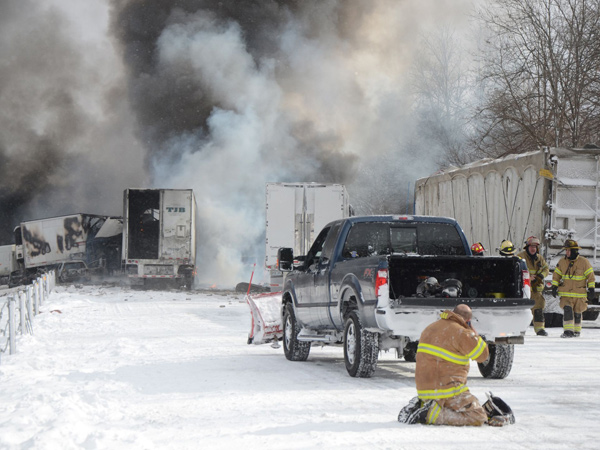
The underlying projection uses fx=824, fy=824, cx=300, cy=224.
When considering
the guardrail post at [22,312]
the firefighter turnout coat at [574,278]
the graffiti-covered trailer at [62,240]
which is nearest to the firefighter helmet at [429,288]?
the firefighter turnout coat at [574,278]

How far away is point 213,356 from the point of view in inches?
436

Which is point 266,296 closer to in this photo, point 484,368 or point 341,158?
point 484,368

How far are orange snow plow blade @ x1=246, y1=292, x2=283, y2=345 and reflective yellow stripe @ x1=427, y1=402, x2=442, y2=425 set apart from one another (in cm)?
557

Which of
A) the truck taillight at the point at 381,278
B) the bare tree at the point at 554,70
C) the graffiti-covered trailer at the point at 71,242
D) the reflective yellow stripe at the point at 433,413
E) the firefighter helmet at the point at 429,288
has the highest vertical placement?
the bare tree at the point at 554,70

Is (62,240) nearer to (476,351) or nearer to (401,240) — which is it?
(401,240)

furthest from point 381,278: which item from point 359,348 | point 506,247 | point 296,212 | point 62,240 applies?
point 62,240

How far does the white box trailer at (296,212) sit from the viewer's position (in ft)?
78.6

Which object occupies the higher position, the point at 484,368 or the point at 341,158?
the point at 341,158

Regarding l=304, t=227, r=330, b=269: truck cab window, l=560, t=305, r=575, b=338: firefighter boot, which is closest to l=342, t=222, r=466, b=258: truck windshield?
l=304, t=227, r=330, b=269: truck cab window

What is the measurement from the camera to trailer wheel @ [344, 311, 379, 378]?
27.9 ft

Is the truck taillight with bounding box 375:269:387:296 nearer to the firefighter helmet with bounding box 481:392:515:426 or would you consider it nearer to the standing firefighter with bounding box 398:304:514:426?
the standing firefighter with bounding box 398:304:514:426

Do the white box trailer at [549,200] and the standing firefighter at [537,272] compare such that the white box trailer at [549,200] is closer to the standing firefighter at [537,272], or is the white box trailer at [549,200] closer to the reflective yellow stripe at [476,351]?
the standing firefighter at [537,272]

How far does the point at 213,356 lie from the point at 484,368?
3.74 metres

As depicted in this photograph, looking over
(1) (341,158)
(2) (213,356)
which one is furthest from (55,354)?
(1) (341,158)
